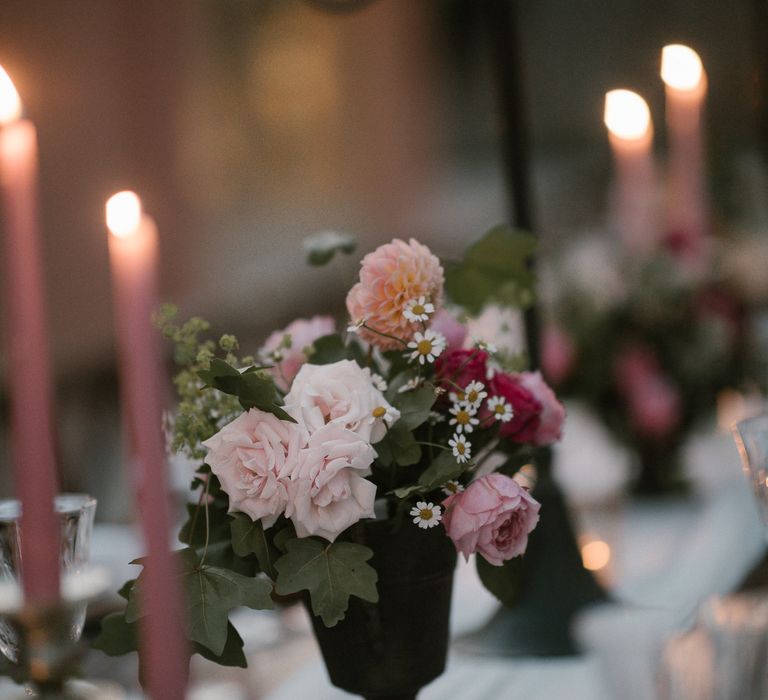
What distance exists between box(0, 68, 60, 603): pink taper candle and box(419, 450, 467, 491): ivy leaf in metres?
0.30

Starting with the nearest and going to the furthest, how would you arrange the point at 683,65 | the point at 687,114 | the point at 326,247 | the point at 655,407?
1. the point at 326,247
2. the point at 683,65
3. the point at 687,114
4. the point at 655,407

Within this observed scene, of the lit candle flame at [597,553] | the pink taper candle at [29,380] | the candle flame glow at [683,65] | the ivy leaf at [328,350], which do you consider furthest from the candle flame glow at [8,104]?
Result: the lit candle flame at [597,553]

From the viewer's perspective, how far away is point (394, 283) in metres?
0.67

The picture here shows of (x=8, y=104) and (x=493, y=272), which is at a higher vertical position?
(x=8, y=104)

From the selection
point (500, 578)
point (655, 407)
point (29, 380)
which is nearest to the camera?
point (29, 380)

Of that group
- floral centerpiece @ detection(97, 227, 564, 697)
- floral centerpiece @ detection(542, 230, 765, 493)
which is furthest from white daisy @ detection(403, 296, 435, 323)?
floral centerpiece @ detection(542, 230, 765, 493)

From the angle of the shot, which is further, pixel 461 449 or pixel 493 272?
pixel 493 272

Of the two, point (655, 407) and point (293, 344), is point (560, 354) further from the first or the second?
point (293, 344)

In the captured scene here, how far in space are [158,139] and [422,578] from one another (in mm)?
3018

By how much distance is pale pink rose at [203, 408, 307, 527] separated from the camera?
0.61 meters

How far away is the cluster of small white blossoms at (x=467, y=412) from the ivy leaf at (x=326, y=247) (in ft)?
0.65

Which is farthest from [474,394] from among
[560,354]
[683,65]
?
[560,354]

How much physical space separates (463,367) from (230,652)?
0.26 meters

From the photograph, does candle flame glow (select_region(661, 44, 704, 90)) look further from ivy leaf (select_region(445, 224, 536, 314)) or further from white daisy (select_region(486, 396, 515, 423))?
white daisy (select_region(486, 396, 515, 423))
